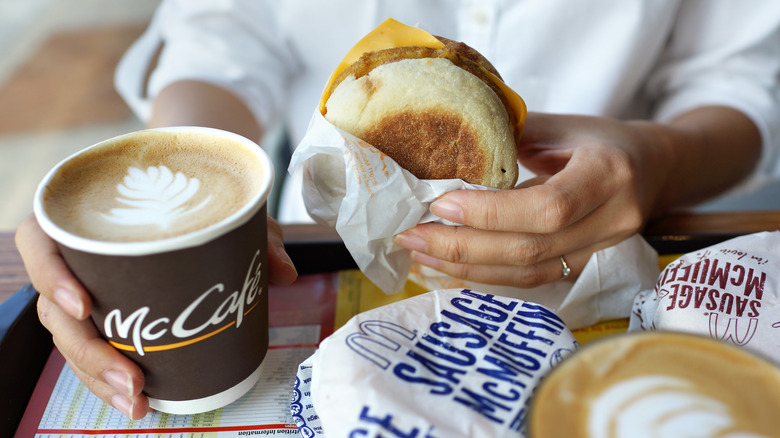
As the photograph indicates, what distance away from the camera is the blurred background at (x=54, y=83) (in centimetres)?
279

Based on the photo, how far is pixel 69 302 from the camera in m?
A: 0.58

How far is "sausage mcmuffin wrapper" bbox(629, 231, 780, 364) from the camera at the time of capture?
0.64 m

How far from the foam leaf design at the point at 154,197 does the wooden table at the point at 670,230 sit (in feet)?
1.17

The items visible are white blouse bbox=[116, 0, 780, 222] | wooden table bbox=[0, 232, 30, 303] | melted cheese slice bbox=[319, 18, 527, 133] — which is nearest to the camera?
melted cheese slice bbox=[319, 18, 527, 133]

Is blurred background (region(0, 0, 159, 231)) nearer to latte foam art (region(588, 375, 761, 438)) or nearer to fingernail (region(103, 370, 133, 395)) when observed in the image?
fingernail (region(103, 370, 133, 395))

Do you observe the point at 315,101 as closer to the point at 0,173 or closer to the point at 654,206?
the point at 654,206

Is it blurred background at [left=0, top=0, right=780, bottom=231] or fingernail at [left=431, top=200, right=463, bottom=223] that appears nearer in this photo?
fingernail at [left=431, top=200, right=463, bottom=223]

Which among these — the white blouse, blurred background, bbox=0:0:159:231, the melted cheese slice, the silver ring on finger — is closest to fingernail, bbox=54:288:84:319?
the melted cheese slice

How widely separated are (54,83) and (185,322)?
11.3 ft

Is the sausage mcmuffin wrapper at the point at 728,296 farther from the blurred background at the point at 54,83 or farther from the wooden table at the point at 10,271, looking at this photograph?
the blurred background at the point at 54,83

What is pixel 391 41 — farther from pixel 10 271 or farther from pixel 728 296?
pixel 10 271

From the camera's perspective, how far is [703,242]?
98cm

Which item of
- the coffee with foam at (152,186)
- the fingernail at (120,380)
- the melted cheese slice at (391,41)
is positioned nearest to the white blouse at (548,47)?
the melted cheese slice at (391,41)

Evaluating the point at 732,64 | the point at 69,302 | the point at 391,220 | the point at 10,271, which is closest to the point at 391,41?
the point at 391,220
